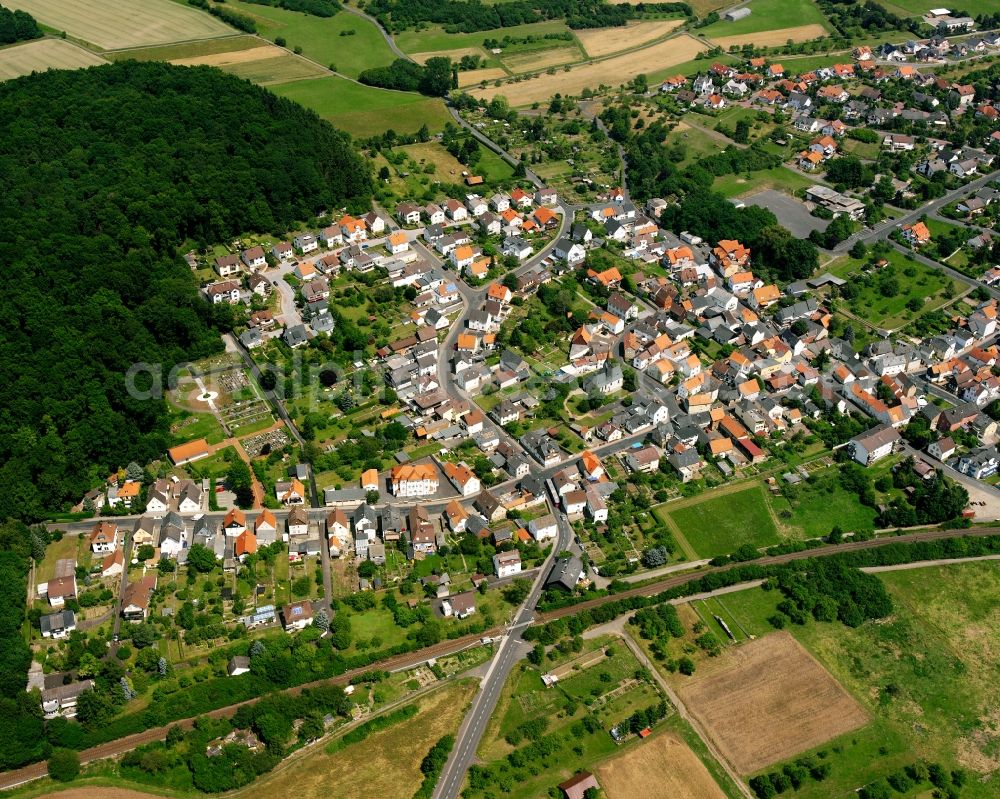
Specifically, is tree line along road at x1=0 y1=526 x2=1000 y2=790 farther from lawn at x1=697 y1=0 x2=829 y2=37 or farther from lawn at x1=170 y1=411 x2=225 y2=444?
lawn at x1=697 y1=0 x2=829 y2=37

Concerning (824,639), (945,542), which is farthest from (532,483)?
(945,542)

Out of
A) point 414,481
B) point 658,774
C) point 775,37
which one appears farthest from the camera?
point 775,37

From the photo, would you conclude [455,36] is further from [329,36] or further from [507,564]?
[507,564]

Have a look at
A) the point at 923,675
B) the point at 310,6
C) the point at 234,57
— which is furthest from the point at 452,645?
the point at 310,6

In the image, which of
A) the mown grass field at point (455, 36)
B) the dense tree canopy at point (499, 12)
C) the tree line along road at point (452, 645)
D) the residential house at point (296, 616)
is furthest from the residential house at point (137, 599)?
the dense tree canopy at point (499, 12)

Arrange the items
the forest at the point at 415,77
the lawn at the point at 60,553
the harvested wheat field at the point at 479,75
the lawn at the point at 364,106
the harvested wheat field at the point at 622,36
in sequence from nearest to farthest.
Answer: the lawn at the point at 60,553 < the lawn at the point at 364,106 < the forest at the point at 415,77 < the harvested wheat field at the point at 479,75 < the harvested wheat field at the point at 622,36

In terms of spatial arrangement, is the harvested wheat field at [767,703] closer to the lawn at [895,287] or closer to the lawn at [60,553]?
the lawn at [60,553]
